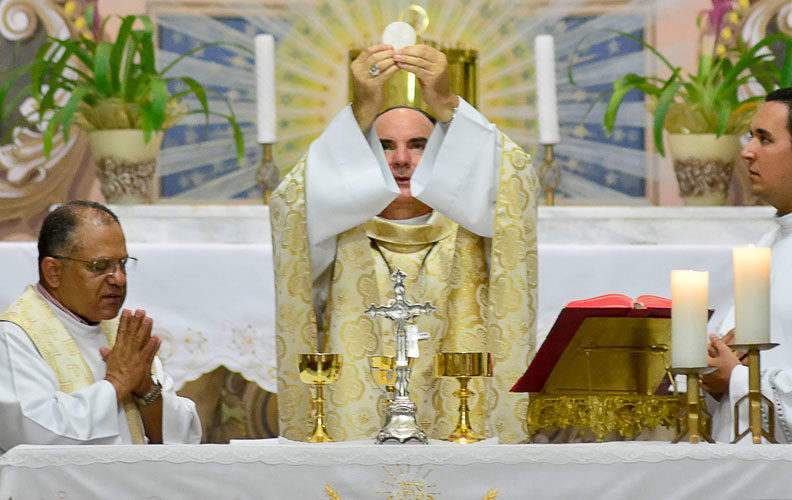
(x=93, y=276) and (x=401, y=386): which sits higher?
(x=93, y=276)

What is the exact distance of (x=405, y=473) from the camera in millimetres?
3004

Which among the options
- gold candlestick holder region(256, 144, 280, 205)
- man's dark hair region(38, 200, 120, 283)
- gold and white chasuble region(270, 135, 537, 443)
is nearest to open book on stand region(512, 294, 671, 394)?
gold and white chasuble region(270, 135, 537, 443)

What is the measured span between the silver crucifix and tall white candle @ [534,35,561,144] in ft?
6.89

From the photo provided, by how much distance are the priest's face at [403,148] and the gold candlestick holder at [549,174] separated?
1.11m

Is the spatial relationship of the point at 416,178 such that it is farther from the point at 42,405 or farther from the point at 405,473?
the point at 405,473

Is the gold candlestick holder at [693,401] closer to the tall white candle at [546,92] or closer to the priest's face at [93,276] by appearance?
the priest's face at [93,276]

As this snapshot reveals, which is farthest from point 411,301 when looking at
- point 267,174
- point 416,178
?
point 267,174

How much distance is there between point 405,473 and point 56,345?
136 cm

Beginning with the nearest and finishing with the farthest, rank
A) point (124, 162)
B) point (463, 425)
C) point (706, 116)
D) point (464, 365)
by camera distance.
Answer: point (464, 365) < point (463, 425) < point (124, 162) < point (706, 116)

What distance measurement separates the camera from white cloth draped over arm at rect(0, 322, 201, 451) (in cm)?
363

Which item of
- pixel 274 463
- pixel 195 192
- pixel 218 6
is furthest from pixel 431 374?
pixel 218 6

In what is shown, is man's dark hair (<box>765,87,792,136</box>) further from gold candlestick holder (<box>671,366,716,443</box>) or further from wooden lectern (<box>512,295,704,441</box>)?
gold candlestick holder (<box>671,366,716,443</box>)

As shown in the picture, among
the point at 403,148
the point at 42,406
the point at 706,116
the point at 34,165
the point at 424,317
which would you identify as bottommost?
the point at 42,406

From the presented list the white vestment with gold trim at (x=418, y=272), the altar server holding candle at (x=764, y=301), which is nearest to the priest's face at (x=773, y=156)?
the altar server holding candle at (x=764, y=301)
